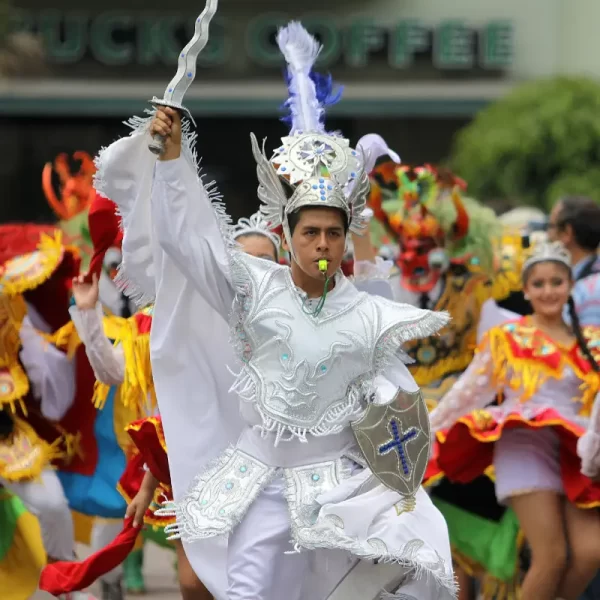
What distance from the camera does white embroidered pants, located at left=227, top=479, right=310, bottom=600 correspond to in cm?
562

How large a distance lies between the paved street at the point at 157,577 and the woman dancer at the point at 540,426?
8.60 ft

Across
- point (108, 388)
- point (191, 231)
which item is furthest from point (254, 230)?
point (191, 231)

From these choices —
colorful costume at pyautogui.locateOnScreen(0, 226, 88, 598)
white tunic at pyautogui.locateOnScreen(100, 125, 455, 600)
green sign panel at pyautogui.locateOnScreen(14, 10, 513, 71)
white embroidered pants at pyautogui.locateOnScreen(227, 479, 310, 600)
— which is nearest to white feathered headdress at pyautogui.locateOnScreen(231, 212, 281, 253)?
white tunic at pyautogui.locateOnScreen(100, 125, 455, 600)

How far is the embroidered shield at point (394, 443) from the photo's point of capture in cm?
538

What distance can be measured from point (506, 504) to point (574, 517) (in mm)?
519

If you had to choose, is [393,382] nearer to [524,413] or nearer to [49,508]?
[524,413]

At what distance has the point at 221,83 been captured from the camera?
1154 inches

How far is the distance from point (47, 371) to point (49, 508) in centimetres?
68

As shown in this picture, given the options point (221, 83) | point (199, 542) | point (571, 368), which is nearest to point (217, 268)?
point (199, 542)

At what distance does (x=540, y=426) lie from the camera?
7.81 metres

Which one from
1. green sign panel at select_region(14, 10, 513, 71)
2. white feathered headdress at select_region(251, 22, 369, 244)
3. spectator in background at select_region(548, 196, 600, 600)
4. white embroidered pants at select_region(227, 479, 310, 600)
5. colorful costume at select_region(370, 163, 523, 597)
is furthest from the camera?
green sign panel at select_region(14, 10, 513, 71)

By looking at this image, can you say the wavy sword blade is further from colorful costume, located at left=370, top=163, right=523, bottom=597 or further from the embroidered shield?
colorful costume, located at left=370, top=163, right=523, bottom=597

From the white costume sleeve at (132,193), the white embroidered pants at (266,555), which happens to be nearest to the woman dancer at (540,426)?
the white embroidered pants at (266,555)

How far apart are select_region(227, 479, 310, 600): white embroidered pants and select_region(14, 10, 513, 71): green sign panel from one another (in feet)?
78.0
